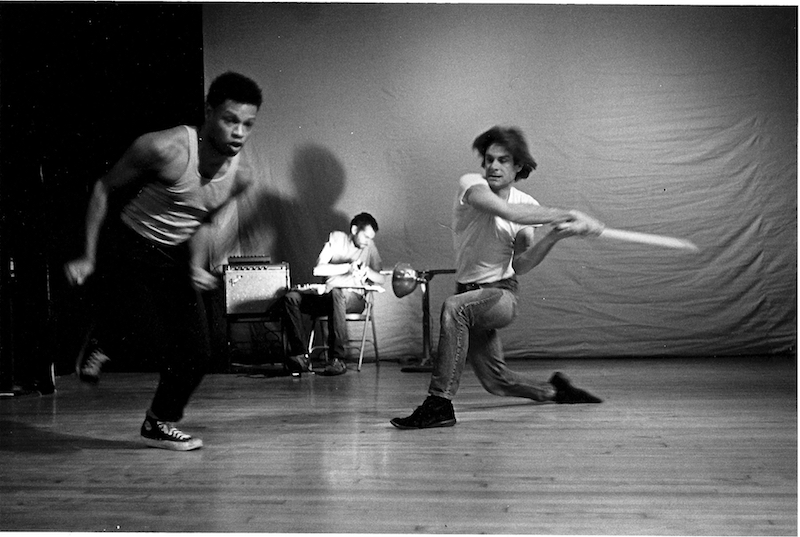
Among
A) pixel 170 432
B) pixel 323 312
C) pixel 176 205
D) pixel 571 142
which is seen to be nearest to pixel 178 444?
pixel 170 432

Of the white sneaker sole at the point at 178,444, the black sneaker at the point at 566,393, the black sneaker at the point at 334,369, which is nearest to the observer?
the white sneaker sole at the point at 178,444

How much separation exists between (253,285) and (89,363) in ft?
9.91

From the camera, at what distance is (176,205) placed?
2957 millimetres

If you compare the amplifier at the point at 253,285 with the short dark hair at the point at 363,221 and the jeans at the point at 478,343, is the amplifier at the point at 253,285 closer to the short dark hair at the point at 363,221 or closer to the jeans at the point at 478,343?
the short dark hair at the point at 363,221

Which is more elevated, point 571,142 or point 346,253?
point 571,142

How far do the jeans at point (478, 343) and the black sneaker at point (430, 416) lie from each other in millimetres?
34

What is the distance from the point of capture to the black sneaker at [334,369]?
212 inches

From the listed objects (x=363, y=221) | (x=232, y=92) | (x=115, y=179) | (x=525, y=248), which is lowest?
(x=363, y=221)

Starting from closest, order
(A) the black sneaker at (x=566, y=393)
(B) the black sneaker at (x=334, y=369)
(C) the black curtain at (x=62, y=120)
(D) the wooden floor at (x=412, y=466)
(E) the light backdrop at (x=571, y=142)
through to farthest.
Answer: (D) the wooden floor at (x=412, y=466) → (A) the black sneaker at (x=566, y=393) → (C) the black curtain at (x=62, y=120) → (B) the black sneaker at (x=334, y=369) → (E) the light backdrop at (x=571, y=142)

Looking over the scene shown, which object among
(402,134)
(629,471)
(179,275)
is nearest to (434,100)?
(402,134)

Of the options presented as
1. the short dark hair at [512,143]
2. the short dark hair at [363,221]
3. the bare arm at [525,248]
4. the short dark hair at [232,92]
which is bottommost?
the short dark hair at [363,221]

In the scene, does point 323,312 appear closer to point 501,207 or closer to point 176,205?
point 501,207

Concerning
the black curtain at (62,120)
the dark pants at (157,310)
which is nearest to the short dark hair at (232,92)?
the dark pants at (157,310)

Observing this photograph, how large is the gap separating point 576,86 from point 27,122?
12.9 feet
